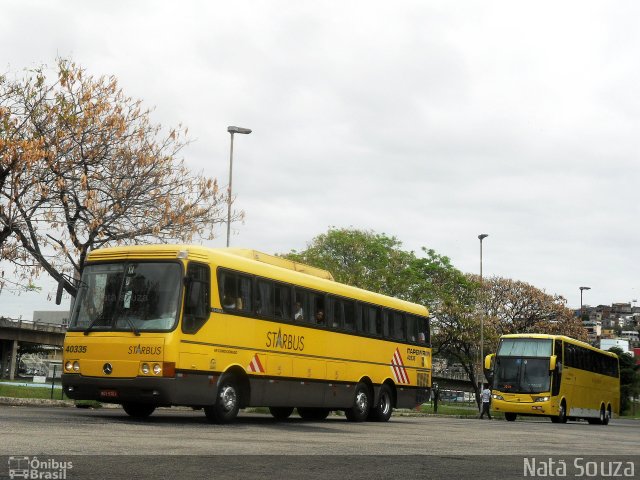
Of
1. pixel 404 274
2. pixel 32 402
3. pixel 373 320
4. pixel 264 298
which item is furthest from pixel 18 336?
pixel 264 298

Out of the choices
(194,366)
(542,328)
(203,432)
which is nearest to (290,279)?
(194,366)

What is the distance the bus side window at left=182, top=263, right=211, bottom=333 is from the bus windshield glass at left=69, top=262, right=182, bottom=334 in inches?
7.5

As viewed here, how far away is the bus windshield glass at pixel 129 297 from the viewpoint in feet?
52.4

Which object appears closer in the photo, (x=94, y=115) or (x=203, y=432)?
(x=203, y=432)

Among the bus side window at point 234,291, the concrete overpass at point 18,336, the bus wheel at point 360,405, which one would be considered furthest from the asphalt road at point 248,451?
the concrete overpass at point 18,336

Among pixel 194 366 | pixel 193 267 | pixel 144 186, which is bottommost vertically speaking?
pixel 194 366

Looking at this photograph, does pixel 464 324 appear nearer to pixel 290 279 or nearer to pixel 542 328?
pixel 542 328

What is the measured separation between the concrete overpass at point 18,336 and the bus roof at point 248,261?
70809 millimetres

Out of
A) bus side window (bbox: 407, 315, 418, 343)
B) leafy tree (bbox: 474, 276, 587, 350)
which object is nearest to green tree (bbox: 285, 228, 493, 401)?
leafy tree (bbox: 474, 276, 587, 350)

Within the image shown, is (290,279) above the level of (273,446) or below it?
above

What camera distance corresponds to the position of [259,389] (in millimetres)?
18078

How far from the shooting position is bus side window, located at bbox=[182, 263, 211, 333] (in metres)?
16.0

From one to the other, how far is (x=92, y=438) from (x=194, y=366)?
15.7 feet

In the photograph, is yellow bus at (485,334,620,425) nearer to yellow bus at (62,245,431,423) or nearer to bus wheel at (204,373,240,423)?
yellow bus at (62,245,431,423)
